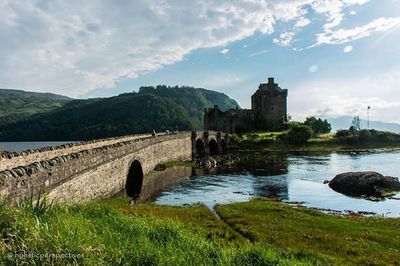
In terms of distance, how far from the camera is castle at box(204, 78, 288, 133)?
154250 millimetres

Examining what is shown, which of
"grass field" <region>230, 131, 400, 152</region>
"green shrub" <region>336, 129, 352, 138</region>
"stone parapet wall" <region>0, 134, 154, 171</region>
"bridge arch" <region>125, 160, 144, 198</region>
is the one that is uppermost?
"green shrub" <region>336, 129, 352, 138</region>

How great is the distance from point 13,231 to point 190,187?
39418 millimetres

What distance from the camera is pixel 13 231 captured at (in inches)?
463

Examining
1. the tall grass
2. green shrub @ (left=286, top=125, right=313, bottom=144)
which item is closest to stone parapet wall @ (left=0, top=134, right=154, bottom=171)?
the tall grass

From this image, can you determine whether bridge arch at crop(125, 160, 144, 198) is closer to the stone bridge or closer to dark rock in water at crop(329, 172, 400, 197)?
the stone bridge

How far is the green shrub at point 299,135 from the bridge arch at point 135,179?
267 feet

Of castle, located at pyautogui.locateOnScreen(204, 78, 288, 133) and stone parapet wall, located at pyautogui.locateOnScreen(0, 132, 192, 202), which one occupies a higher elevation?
castle, located at pyautogui.locateOnScreen(204, 78, 288, 133)

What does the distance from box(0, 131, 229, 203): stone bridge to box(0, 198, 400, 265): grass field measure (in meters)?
2.45

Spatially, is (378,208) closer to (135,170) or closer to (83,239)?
(135,170)

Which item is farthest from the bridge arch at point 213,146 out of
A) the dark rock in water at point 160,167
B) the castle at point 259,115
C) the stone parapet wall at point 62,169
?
the stone parapet wall at point 62,169

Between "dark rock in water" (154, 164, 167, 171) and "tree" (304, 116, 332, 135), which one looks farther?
"tree" (304, 116, 332, 135)

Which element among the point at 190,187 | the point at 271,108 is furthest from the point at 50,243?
the point at 271,108

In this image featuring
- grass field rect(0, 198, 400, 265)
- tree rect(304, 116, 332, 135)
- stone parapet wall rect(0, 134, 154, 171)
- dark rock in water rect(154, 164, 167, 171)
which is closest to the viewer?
grass field rect(0, 198, 400, 265)

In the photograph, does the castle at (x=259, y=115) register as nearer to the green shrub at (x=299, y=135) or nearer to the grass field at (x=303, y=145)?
the grass field at (x=303, y=145)
